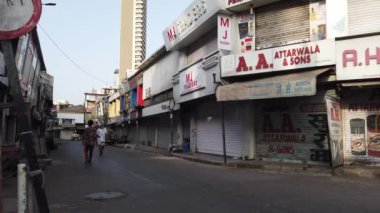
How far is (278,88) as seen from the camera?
14.3 m

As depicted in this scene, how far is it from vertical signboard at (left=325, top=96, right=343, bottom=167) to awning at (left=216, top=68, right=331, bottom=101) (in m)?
1.02

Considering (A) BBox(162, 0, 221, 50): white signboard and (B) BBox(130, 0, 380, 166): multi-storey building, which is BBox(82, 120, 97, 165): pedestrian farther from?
(A) BBox(162, 0, 221, 50): white signboard

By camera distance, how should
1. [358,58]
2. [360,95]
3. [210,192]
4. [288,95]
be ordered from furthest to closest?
[360,95] → [288,95] → [358,58] → [210,192]

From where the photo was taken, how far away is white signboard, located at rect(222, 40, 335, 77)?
14.5 metres

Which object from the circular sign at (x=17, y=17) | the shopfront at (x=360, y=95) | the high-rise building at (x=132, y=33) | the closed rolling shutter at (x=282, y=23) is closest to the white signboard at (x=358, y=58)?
the shopfront at (x=360, y=95)

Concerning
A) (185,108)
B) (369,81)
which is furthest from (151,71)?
(369,81)

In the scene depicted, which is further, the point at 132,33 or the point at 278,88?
the point at 132,33

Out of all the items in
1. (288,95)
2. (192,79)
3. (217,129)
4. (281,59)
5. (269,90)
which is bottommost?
(217,129)

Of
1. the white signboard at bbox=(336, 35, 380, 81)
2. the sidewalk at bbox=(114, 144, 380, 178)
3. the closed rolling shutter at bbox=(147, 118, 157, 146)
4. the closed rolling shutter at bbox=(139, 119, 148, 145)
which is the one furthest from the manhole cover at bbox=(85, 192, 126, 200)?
the closed rolling shutter at bbox=(139, 119, 148, 145)

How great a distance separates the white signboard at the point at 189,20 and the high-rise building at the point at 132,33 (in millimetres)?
46267

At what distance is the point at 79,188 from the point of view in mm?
10883

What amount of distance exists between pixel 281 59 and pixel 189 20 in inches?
318

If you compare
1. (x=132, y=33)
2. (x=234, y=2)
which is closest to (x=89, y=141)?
(x=234, y=2)

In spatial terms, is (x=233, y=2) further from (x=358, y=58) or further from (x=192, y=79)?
(x=358, y=58)
